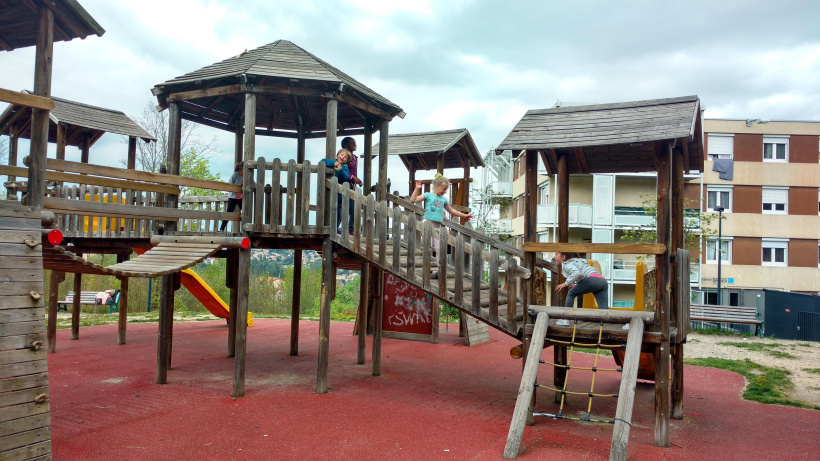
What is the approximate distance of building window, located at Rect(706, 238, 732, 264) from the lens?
107 ft

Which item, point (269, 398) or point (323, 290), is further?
point (323, 290)

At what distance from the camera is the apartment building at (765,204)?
31797mm

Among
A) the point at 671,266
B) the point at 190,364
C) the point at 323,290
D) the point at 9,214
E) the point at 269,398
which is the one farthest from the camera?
the point at 190,364

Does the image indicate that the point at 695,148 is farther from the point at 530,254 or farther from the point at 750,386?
the point at 750,386

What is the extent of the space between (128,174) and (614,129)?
6.60 meters

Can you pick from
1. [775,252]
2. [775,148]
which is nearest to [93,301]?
[775,252]

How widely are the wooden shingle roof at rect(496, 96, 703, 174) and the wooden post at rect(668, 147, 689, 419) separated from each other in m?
0.34

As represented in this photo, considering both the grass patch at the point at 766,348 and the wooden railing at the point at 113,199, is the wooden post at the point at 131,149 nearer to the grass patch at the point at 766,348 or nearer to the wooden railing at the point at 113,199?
the wooden railing at the point at 113,199

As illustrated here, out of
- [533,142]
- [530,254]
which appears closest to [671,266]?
[530,254]

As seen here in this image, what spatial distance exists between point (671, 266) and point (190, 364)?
8.96 m

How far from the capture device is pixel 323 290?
9578mm

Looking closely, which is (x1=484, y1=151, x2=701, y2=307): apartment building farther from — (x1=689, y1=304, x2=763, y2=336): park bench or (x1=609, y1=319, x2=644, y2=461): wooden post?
(x1=609, y1=319, x2=644, y2=461): wooden post

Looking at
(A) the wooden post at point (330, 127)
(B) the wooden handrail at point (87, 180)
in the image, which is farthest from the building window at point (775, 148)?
(B) the wooden handrail at point (87, 180)

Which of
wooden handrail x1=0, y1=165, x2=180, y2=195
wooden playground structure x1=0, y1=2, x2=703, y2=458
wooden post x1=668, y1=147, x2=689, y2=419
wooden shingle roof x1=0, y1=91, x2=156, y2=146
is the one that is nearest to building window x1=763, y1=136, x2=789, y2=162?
wooden playground structure x1=0, y1=2, x2=703, y2=458
